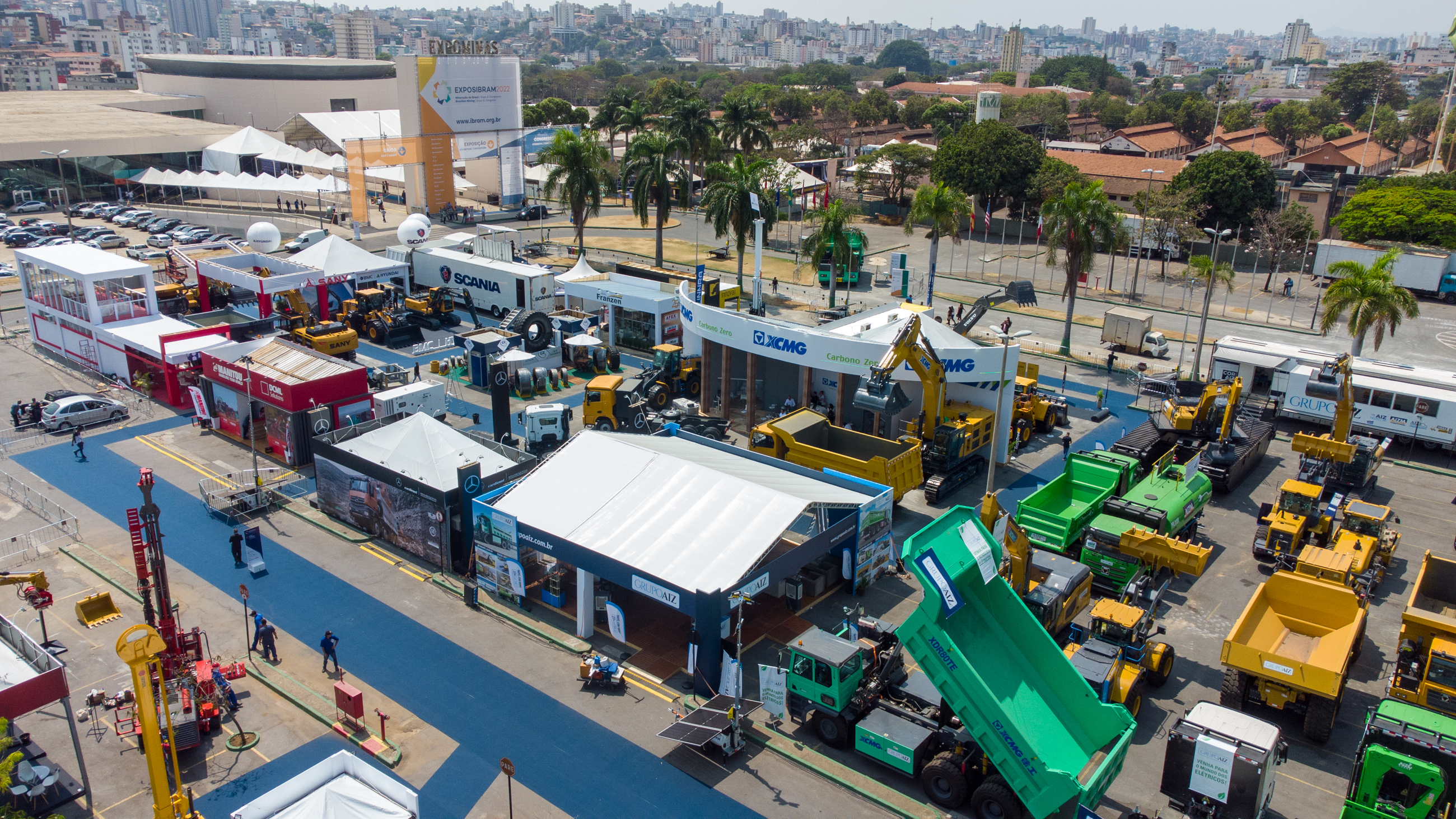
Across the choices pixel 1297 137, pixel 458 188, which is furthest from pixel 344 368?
pixel 1297 137

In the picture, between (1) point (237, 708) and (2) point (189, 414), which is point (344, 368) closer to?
(2) point (189, 414)

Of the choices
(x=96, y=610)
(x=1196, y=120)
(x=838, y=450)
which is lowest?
(x=96, y=610)

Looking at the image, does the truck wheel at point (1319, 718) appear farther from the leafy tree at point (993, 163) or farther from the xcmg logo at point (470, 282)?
the leafy tree at point (993, 163)

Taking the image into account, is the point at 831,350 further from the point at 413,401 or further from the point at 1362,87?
the point at 1362,87

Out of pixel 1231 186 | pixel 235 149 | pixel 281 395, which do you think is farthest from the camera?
pixel 235 149

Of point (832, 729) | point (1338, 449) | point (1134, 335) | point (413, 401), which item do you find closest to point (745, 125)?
point (1134, 335)

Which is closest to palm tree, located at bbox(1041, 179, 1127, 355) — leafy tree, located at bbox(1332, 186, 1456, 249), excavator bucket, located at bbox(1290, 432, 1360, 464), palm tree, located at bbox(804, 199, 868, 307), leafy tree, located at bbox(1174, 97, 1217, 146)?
palm tree, located at bbox(804, 199, 868, 307)
